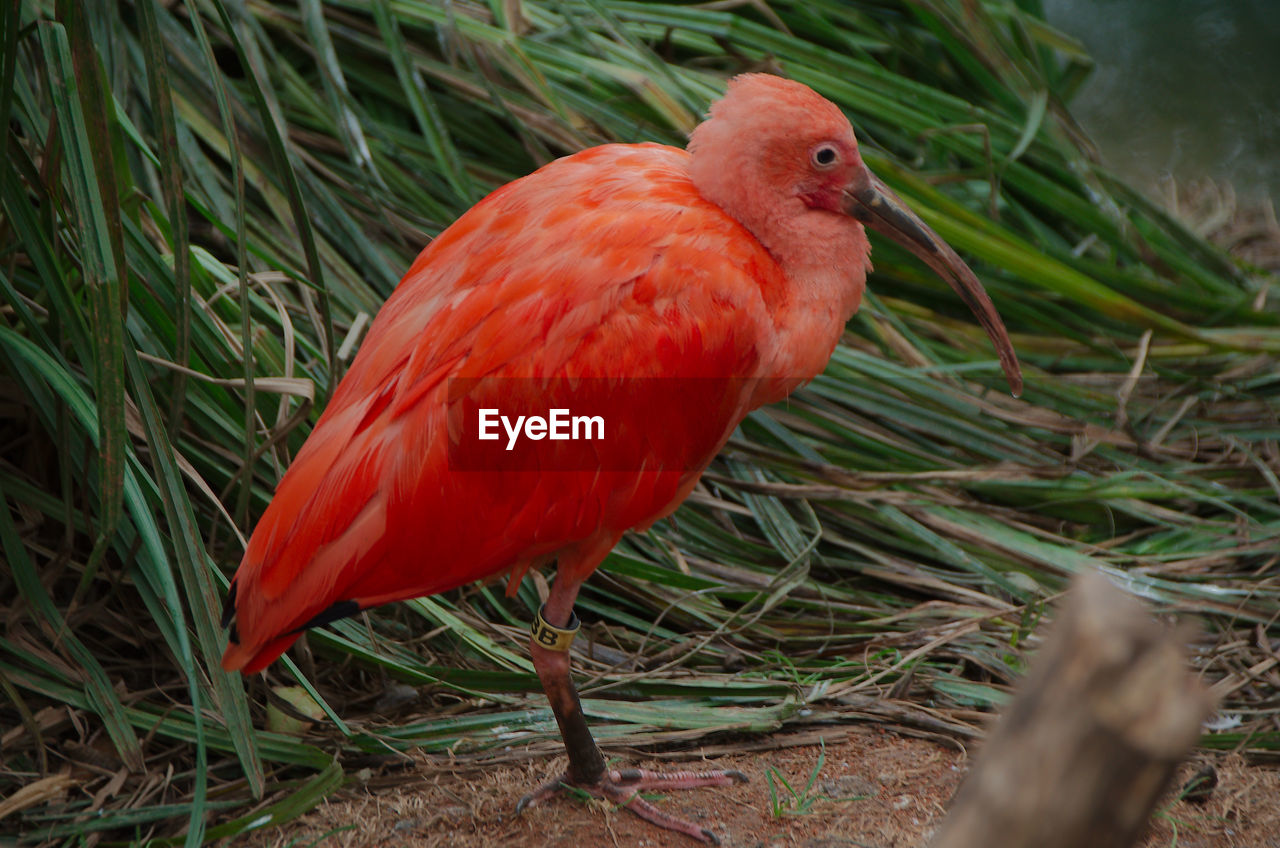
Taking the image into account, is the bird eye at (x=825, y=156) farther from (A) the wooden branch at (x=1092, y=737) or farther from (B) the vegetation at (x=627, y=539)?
(A) the wooden branch at (x=1092, y=737)

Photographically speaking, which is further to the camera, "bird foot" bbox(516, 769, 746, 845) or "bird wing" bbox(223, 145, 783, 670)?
"bird foot" bbox(516, 769, 746, 845)

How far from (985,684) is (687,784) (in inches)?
34.0

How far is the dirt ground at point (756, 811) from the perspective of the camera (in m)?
2.22

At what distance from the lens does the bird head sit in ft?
7.05

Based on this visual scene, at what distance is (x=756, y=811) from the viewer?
2326 millimetres

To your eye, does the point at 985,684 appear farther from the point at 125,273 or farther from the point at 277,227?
the point at 277,227

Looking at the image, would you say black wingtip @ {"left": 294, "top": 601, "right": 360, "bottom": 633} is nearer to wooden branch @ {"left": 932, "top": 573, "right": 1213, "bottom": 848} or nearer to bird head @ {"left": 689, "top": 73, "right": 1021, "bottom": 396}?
bird head @ {"left": 689, "top": 73, "right": 1021, "bottom": 396}

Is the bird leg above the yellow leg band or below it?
below

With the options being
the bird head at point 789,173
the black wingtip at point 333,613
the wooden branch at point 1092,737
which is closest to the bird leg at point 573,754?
the black wingtip at point 333,613

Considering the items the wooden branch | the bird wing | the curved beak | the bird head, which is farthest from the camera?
the curved beak

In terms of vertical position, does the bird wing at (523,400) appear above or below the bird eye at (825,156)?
below

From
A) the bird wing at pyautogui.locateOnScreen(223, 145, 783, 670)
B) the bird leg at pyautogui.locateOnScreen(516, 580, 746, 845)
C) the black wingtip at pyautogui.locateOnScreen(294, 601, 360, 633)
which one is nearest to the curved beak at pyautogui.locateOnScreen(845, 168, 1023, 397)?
the bird wing at pyautogui.locateOnScreen(223, 145, 783, 670)

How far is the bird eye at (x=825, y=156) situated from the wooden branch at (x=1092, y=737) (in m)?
1.40

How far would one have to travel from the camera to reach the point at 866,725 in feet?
8.57
